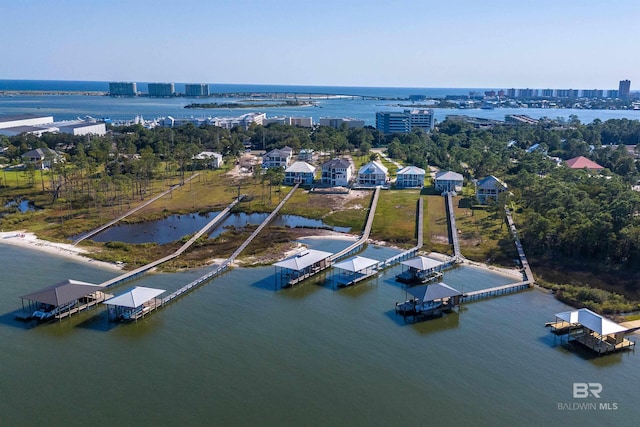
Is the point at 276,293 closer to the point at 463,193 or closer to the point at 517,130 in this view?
the point at 463,193

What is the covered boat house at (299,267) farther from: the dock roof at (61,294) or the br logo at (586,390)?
the br logo at (586,390)

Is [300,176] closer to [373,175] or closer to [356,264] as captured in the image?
[373,175]

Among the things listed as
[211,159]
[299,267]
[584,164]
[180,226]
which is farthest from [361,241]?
[584,164]

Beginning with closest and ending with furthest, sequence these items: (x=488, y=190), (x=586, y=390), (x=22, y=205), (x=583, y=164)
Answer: (x=586, y=390) → (x=22, y=205) → (x=488, y=190) → (x=583, y=164)

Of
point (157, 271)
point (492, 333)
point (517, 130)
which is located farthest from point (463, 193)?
point (517, 130)

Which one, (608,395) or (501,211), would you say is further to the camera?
(501,211)

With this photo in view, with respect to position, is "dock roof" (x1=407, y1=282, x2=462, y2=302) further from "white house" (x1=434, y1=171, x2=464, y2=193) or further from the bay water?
"white house" (x1=434, y1=171, x2=464, y2=193)
